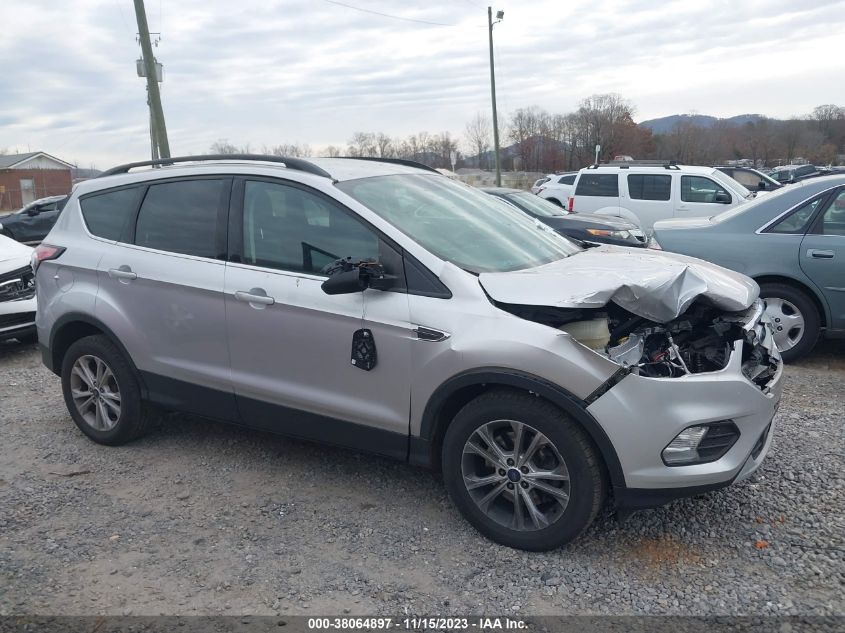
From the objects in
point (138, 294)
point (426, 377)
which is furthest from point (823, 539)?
point (138, 294)

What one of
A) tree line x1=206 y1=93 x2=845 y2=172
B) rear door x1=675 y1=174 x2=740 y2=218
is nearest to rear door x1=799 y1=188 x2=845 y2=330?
rear door x1=675 y1=174 x2=740 y2=218

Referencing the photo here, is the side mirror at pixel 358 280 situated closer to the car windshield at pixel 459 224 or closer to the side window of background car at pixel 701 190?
the car windshield at pixel 459 224

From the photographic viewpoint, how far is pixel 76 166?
6962 centimetres

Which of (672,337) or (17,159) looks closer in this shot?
(672,337)

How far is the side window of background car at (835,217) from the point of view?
610cm

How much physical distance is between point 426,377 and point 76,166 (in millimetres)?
75724

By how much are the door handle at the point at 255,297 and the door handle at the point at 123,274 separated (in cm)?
89

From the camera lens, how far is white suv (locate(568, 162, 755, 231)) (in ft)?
43.0

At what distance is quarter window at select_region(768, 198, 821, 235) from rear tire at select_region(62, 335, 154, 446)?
536 centimetres

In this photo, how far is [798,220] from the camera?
20.5ft

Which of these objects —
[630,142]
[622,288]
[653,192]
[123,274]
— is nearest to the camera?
[622,288]

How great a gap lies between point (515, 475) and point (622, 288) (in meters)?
0.99

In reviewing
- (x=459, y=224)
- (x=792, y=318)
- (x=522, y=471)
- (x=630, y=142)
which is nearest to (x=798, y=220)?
(x=792, y=318)

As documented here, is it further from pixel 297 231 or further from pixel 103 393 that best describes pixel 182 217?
pixel 103 393
